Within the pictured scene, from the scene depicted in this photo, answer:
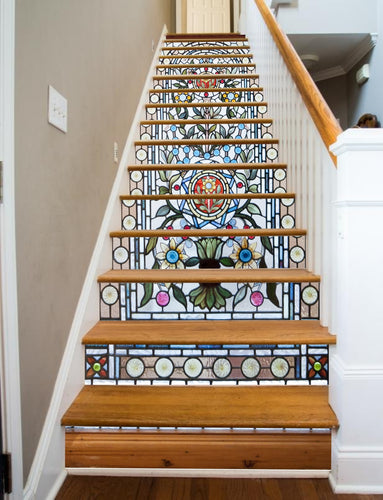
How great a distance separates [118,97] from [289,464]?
1.89 meters

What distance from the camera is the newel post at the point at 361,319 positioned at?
1229 mm

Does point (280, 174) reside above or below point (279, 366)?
above

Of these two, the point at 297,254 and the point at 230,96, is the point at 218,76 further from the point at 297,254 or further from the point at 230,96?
the point at 297,254

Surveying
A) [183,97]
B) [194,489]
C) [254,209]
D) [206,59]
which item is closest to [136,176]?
[254,209]

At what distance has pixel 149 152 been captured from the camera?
2.54 metres

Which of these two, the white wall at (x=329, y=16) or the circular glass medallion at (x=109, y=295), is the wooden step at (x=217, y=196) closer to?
the circular glass medallion at (x=109, y=295)

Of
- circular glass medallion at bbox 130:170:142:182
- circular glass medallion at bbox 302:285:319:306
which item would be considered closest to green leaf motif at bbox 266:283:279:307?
circular glass medallion at bbox 302:285:319:306

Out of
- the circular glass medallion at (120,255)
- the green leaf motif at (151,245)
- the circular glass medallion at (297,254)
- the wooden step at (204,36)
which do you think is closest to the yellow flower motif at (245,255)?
the circular glass medallion at (297,254)

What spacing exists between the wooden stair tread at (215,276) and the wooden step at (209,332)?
0.16 meters

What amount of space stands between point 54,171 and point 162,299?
0.64m

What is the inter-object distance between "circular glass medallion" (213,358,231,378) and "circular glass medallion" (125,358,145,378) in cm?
26

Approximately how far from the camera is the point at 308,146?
1.79 meters

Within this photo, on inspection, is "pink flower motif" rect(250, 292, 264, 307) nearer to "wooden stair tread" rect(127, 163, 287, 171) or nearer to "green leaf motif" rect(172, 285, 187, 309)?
"green leaf motif" rect(172, 285, 187, 309)

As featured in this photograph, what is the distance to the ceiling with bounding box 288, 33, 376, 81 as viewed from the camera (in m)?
3.88
